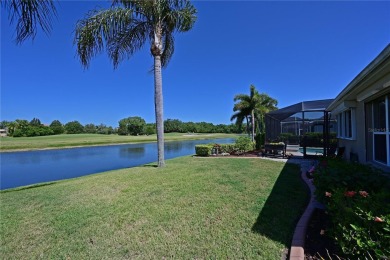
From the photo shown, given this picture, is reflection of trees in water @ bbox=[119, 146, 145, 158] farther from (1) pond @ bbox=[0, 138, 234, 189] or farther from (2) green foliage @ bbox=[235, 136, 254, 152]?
(2) green foliage @ bbox=[235, 136, 254, 152]

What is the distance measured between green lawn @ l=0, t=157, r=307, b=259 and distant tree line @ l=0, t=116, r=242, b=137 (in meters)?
73.2

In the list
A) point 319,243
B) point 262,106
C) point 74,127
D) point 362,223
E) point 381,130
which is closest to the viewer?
point 362,223

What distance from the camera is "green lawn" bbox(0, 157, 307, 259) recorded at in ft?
9.13

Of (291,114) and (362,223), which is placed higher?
(291,114)

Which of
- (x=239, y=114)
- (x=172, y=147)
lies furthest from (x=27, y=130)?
(x=239, y=114)

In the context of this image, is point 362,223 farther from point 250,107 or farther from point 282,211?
point 250,107

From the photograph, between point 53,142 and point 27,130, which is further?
point 27,130

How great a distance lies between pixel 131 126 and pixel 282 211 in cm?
8858

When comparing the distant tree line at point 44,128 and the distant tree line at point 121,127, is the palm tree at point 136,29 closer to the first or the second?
the distant tree line at point 121,127

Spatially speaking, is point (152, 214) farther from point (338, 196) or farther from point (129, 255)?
point (338, 196)

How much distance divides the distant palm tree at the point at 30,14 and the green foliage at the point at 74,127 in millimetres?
101656

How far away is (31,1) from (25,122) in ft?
339

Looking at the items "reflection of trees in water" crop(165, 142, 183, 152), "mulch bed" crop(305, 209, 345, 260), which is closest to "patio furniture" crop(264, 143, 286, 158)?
"mulch bed" crop(305, 209, 345, 260)

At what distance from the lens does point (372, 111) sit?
5.61 meters
